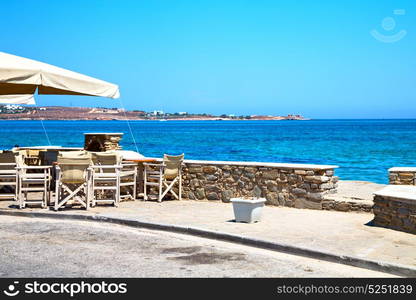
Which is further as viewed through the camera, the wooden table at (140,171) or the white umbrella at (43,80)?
the wooden table at (140,171)

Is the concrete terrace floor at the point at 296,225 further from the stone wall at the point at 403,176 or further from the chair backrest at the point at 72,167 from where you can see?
the stone wall at the point at 403,176

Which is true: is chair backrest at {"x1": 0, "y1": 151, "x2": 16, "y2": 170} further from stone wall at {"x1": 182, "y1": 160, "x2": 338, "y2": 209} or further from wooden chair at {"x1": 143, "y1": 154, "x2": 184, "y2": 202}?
stone wall at {"x1": 182, "y1": 160, "x2": 338, "y2": 209}

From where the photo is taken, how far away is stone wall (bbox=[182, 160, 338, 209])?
1162 centimetres

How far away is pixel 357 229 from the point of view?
367 inches

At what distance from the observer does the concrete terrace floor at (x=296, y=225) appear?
7746 mm

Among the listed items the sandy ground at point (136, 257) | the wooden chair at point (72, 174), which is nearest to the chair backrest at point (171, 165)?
the wooden chair at point (72, 174)

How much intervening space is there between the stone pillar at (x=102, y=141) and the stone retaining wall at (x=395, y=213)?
10.0m

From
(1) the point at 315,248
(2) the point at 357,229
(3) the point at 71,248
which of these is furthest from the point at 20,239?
(2) the point at 357,229

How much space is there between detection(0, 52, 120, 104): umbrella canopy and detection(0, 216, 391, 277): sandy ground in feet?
9.45

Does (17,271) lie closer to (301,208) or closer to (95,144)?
(301,208)

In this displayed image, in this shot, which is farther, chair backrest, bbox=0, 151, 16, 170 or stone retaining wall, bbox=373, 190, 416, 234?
chair backrest, bbox=0, 151, 16, 170

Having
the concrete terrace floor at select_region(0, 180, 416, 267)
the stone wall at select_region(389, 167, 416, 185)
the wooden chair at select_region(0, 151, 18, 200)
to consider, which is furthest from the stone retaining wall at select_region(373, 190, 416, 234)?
the wooden chair at select_region(0, 151, 18, 200)

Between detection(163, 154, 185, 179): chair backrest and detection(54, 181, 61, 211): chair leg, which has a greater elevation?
detection(163, 154, 185, 179): chair backrest

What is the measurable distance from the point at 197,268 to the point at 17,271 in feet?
6.22
